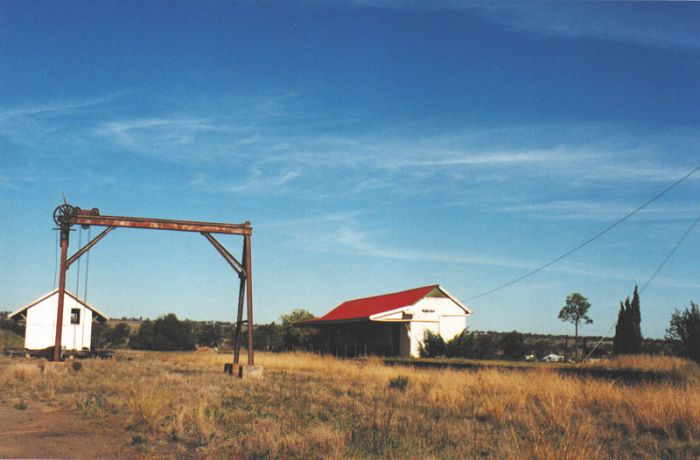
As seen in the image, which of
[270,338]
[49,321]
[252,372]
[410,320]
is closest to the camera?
[252,372]

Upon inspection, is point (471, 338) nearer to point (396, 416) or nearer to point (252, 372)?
point (252, 372)

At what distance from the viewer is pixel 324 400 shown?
13352 mm

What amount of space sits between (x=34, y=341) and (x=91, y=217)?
2836 centimetres

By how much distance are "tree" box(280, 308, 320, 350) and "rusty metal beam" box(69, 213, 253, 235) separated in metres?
30.3

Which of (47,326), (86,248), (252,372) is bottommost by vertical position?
(252,372)

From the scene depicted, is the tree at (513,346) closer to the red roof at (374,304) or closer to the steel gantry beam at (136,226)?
the red roof at (374,304)

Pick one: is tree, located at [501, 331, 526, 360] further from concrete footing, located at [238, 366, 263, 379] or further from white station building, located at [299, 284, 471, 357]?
concrete footing, located at [238, 366, 263, 379]

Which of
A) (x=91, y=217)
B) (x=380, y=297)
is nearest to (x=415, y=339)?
(x=380, y=297)

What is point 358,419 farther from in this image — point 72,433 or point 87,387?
point 87,387

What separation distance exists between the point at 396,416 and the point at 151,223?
11.3 meters

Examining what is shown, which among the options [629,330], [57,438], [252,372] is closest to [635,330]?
[629,330]

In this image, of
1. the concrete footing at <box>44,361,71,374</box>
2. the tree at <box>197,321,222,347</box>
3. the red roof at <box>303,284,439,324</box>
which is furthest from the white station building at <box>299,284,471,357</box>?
the tree at <box>197,321,222,347</box>

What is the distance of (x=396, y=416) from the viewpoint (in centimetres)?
1105

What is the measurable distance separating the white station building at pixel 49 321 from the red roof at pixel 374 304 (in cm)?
1619
